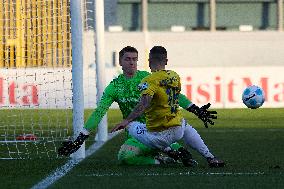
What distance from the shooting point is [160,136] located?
12.2 meters

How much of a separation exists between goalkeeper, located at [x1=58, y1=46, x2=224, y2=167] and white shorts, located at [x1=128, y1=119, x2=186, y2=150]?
0.20 meters

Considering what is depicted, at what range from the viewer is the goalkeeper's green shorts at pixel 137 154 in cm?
1261

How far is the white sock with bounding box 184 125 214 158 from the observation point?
1213cm

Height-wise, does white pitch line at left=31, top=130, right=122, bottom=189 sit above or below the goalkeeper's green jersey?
below

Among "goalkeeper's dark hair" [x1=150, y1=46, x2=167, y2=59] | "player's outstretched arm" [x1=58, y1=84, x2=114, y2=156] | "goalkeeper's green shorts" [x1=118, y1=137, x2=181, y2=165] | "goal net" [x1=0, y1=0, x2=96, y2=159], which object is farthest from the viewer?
→ "goal net" [x1=0, y1=0, x2=96, y2=159]

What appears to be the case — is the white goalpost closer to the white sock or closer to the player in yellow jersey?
the player in yellow jersey

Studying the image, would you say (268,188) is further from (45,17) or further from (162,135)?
(45,17)

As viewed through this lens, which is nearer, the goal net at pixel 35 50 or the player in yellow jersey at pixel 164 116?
the player in yellow jersey at pixel 164 116

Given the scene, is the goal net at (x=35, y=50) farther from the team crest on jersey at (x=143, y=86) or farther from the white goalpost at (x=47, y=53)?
the team crest on jersey at (x=143, y=86)

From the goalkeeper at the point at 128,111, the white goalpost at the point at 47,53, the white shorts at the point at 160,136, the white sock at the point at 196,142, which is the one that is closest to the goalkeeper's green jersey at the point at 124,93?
the goalkeeper at the point at 128,111

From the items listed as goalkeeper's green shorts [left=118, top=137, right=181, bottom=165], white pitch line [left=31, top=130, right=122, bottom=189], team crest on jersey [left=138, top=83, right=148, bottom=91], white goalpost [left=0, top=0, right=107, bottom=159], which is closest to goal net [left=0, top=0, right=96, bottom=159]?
Answer: white goalpost [left=0, top=0, right=107, bottom=159]

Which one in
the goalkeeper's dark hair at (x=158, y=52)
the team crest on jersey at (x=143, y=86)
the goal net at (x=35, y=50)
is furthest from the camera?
the goal net at (x=35, y=50)

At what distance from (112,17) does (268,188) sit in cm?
3705

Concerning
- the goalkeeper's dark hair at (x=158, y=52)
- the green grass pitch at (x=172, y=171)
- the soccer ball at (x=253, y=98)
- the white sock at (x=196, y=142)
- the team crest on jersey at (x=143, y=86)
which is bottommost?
the green grass pitch at (x=172, y=171)
